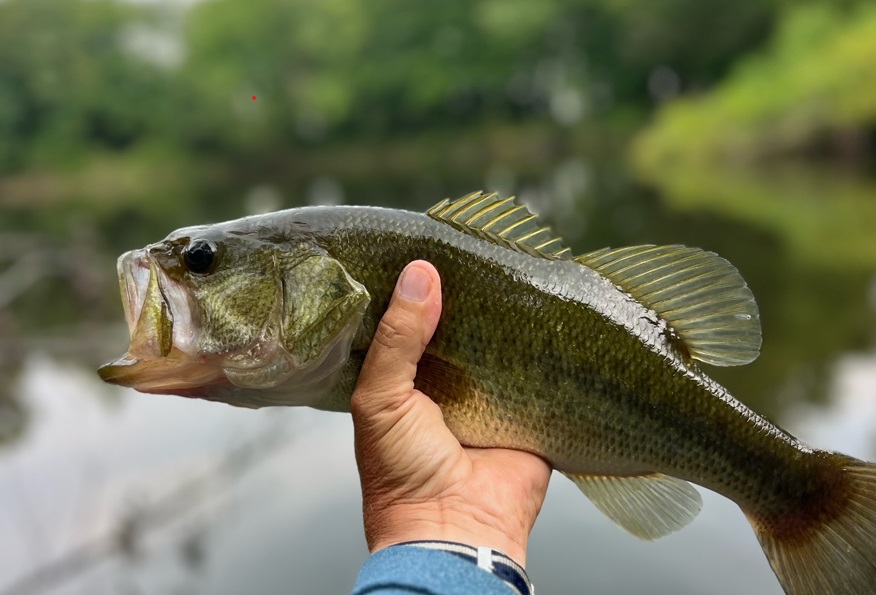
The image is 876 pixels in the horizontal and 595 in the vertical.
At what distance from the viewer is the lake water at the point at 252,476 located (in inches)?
191

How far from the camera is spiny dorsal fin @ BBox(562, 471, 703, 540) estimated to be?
2.29 m

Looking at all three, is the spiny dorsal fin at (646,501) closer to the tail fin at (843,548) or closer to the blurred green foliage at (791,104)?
the tail fin at (843,548)

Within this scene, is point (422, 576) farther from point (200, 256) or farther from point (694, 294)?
point (694, 294)

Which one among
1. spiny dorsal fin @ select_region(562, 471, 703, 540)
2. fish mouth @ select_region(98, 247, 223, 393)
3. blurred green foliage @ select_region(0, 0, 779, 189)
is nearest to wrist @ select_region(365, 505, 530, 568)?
spiny dorsal fin @ select_region(562, 471, 703, 540)

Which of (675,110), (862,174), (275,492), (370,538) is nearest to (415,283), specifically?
(370,538)

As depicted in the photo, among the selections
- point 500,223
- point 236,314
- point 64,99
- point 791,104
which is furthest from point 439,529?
point 64,99

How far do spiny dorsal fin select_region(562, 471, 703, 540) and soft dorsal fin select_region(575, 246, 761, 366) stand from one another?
18.3 inches

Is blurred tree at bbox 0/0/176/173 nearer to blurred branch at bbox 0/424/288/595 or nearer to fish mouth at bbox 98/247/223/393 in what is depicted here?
blurred branch at bbox 0/424/288/595

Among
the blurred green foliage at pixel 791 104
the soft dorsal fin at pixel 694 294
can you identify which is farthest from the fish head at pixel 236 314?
the blurred green foliage at pixel 791 104

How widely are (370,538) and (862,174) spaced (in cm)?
2612

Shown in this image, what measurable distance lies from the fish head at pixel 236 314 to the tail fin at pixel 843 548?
158 centimetres

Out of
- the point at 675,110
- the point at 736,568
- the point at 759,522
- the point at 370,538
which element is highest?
the point at 675,110

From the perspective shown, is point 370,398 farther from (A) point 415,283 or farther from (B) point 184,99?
(B) point 184,99

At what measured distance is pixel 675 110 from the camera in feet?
136
